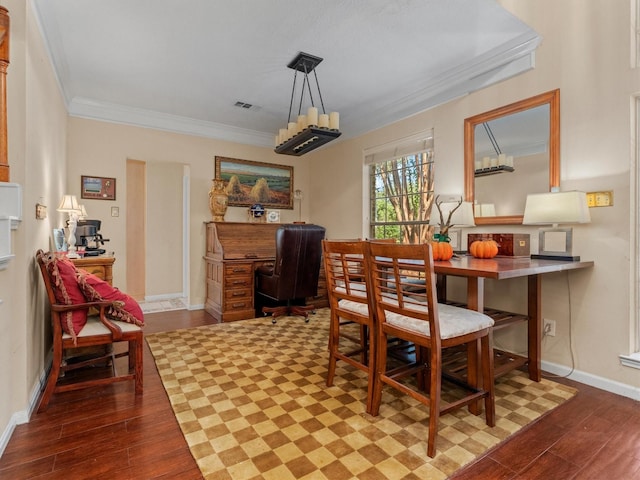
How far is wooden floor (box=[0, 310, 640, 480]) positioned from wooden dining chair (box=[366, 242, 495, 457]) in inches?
10.6

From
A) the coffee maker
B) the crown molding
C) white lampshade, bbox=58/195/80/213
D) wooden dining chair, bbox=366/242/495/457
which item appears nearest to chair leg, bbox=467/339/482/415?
wooden dining chair, bbox=366/242/495/457

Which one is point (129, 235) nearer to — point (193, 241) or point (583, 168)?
point (193, 241)

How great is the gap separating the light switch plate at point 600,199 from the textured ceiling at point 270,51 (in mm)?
1168

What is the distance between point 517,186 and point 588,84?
81 cm

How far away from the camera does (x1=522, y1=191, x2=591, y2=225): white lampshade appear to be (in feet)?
7.00

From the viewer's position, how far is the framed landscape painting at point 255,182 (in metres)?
4.86

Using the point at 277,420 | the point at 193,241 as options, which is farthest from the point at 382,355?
the point at 193,241

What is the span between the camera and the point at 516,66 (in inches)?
106

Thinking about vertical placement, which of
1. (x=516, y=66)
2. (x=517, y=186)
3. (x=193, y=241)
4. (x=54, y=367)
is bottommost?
(x=54, y=367)

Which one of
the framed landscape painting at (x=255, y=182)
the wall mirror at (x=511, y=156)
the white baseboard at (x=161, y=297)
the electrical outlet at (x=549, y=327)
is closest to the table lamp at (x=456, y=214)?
the wall mirror at (x=511, y=156)

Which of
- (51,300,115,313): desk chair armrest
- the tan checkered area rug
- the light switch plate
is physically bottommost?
the tan checkered area rug

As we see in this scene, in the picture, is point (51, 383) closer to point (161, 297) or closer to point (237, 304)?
point (237, 304)

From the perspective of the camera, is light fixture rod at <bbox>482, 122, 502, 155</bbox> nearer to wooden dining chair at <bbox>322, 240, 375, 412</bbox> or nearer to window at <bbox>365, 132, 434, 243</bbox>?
window at <bbox>365, 132, 434, 243</bbox>

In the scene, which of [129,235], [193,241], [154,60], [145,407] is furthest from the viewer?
[129,235]
